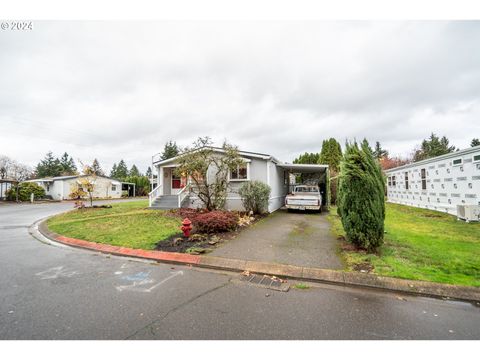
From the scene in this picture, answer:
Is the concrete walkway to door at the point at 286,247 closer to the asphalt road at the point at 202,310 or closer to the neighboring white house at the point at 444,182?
the asphalt road at the point at 202,310

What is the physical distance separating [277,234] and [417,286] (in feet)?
14.1

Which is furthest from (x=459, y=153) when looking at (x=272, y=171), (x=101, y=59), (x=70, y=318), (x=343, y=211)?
(x=101, y=59)

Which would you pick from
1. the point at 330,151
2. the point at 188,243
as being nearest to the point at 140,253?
the point at 188,243

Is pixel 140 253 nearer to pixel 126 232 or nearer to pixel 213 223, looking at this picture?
pixel 213 223

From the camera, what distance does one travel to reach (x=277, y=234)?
745 cm

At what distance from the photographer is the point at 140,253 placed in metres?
5.49

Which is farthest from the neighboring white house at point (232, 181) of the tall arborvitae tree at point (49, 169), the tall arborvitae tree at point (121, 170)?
the tall arborvitae tree at point (121, 170)

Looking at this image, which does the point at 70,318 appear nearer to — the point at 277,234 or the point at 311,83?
the point at 277,234

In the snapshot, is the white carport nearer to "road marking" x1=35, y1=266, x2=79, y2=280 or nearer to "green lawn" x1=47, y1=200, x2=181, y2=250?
"green lawn" x1=47, y1=200, x2=181, y2=250

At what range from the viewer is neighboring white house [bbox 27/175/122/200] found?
30547 millimetres

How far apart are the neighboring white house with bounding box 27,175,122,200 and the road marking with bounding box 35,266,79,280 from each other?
28.8m

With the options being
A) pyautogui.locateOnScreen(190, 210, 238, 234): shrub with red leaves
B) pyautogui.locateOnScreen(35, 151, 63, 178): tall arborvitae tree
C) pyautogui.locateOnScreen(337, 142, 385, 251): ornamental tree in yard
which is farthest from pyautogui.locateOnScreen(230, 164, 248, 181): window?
pyautogui.locateOnScreen(35, 151, 63, 178): tall arborvitae tree

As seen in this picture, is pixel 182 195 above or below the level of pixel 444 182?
below

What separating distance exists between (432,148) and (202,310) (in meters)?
58.5
